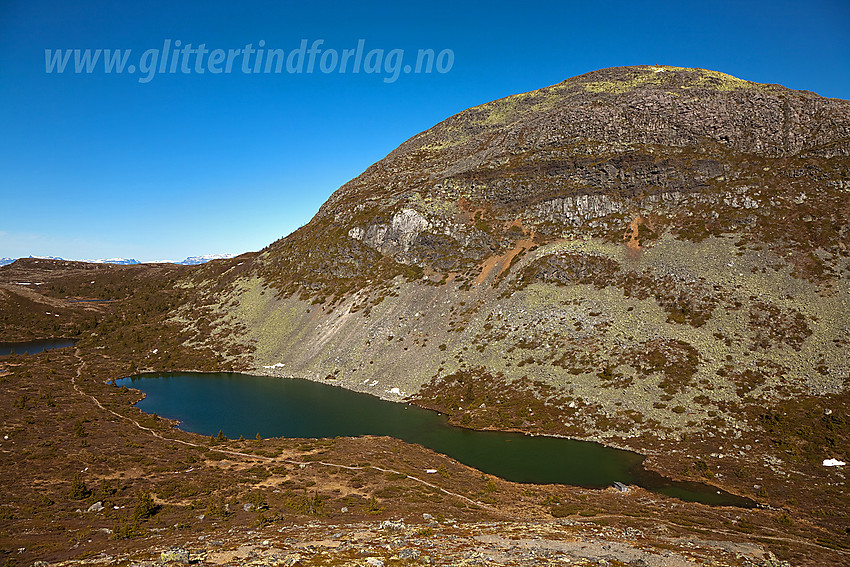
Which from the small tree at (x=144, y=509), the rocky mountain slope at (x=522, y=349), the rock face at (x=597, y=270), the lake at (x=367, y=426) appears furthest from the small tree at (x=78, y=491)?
the rock face at (x=597, y=270)

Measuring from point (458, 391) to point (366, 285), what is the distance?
4095cm

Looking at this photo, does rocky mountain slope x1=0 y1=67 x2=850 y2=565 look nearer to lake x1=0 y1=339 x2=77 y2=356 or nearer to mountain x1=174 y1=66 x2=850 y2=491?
mountain x1=174 y1=66 x2=850 y2=491

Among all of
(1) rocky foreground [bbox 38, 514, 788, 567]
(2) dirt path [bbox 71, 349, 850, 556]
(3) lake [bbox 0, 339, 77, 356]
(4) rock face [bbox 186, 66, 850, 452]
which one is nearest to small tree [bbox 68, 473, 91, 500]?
(2) dirt path [bbox 71, 349, 850, 556]

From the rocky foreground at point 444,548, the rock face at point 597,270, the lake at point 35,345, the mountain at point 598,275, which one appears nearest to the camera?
the rocky foreground at point 444,548

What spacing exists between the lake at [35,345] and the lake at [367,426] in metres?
53.0

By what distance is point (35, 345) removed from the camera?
11931 cm

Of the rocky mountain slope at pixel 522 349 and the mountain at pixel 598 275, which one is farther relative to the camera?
the mountain at pixel 598 275

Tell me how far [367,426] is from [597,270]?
49847mm

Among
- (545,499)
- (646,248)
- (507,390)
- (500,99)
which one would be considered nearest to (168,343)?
(507,390)

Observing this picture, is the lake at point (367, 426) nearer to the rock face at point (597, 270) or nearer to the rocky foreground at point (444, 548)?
the rock face at point (597, 270)

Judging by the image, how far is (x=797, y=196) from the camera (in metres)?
75.2

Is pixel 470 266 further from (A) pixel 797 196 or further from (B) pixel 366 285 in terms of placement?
(A) pixel 797 196

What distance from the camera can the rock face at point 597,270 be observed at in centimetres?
5459

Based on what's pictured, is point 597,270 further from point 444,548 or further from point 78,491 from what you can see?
point 78,491
